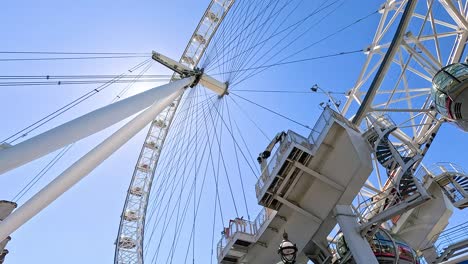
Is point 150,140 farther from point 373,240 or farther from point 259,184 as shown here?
point 373,240

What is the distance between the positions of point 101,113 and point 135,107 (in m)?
2.28

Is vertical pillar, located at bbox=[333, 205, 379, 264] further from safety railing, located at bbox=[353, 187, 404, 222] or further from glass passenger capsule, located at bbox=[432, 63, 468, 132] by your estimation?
glass passenger capsule, located at bbox=[432, 63, 468, 132]

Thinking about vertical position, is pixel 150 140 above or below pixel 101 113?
above

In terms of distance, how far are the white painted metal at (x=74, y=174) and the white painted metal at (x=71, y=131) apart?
3.35 feet

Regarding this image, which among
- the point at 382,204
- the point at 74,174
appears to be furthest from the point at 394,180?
the point at 74,174

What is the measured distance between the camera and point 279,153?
64.2 feet

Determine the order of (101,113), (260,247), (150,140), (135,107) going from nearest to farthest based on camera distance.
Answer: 1. (101,113)
2. (135,107)
3. (260,247)
4. (150,140)

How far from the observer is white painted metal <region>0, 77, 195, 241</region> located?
10.3 meters

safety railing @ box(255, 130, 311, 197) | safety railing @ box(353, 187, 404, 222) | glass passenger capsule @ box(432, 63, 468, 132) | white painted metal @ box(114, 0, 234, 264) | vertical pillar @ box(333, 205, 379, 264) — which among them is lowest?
vertical pillar @ box(333, 205, 379, 264)

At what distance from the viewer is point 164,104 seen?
61.2 feet

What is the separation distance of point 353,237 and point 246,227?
7942 millimetres

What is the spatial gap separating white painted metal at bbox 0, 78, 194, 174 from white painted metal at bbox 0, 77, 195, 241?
3.35ft

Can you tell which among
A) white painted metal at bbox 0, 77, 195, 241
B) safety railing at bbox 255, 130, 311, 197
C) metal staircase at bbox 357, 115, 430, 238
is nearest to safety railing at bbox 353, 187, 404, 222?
metal staircase at bbox 357, 115, 430, 238

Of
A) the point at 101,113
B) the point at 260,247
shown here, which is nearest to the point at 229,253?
the point at 260,247
